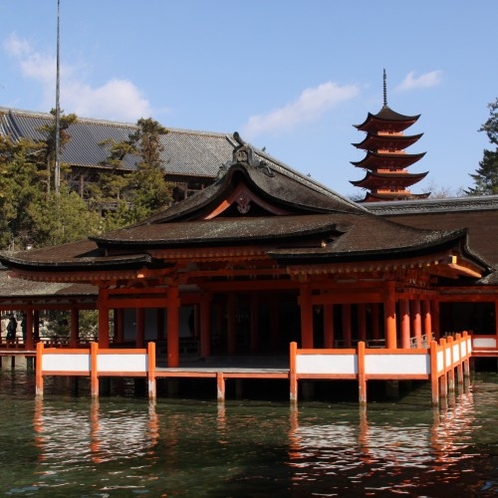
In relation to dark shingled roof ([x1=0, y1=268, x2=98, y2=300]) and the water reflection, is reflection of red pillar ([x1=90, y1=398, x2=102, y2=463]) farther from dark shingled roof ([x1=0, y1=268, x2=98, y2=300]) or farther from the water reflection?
dark shingled roof ([x1=0, y1=268, x2=98, y2=300])

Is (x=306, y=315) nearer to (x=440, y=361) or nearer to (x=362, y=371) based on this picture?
(x=362, y=371)

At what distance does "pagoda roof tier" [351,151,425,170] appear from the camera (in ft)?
221

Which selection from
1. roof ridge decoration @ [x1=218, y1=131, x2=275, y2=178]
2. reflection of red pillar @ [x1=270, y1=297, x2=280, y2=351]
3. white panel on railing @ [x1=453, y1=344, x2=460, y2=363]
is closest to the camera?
white panel on railing @ [x1=453, y1=344, x2=460, y2=363]

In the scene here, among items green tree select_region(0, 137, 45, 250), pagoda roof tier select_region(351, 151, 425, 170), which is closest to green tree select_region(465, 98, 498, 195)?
pagoda roof tier select_region(351, 151, 425, 170)

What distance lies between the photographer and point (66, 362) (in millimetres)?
24094

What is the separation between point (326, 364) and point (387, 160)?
4874 centimetres

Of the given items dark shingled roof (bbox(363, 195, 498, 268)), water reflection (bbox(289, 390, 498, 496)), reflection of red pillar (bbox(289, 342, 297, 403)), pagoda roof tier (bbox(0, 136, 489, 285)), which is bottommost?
water reflection (bbox(289, 390, 498, 496))

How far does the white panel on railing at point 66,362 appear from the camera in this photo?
23953 mm

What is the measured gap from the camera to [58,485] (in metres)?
13.6

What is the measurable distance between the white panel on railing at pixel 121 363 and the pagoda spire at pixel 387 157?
45.5 meters

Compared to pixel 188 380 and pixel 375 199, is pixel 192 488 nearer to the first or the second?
pixel 188 380

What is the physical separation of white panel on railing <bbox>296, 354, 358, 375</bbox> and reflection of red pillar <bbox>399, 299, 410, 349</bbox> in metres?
2.48

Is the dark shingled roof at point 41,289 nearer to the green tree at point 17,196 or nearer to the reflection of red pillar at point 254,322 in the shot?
the reflection of red pillar at point 254,322

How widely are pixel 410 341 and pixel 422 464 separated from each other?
9.90 metres
